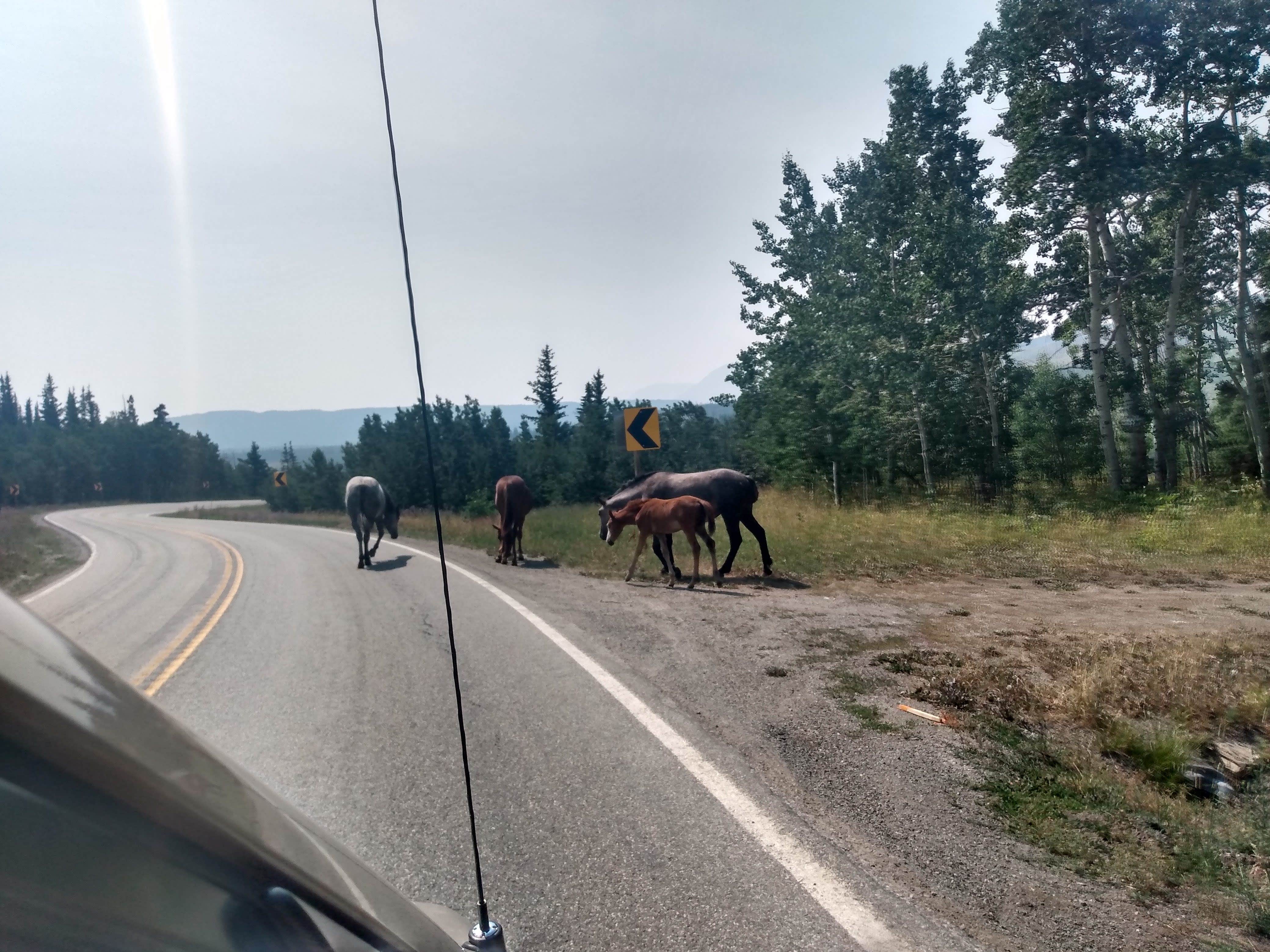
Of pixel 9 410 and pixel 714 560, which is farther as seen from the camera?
pixel 714 560

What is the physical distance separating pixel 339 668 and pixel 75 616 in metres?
6.43

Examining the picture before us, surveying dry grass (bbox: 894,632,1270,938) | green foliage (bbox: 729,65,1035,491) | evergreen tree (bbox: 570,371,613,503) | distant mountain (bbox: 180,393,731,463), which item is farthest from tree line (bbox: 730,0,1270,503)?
dry grass (bbox: 894,632,1270,938)

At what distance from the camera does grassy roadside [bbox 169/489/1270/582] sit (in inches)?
528

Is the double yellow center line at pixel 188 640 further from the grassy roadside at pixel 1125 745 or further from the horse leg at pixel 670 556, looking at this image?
the horse leg at pixel 670 556

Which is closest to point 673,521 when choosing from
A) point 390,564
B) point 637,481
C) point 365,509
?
point 637,481

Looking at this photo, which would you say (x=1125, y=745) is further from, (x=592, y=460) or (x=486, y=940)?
(x=592, y=460)

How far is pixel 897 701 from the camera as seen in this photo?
20.9 feet

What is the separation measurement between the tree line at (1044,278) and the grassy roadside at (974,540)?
5.06m

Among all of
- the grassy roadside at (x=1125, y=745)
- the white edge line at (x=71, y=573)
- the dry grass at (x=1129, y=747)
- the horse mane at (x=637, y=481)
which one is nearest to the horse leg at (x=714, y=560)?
the horse mane at (x=637, y=481)

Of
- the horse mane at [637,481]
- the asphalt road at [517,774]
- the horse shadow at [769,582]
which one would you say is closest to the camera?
the asphalt road at [517,774]

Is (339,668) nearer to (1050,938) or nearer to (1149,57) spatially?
(1050,938)

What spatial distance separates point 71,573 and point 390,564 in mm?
7111

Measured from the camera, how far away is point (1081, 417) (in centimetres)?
3067

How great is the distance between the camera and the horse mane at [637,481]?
15.9 meters
